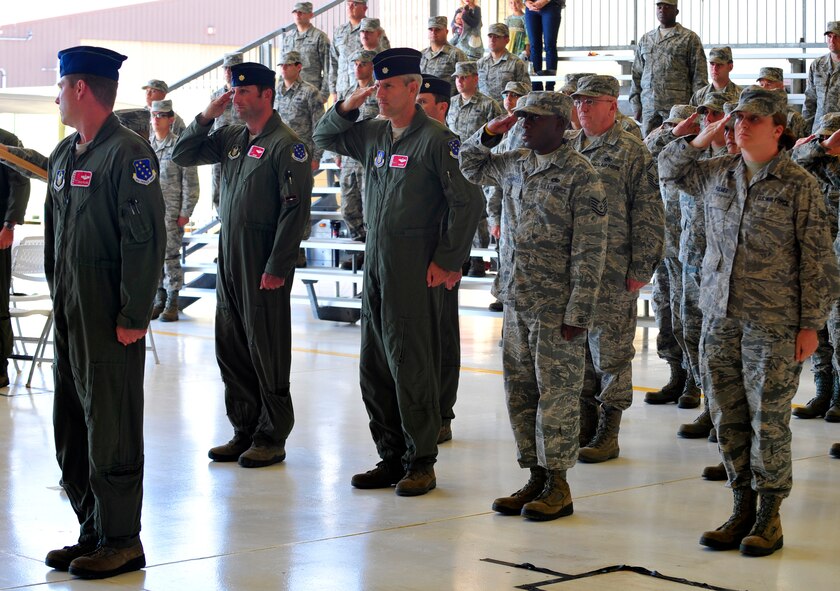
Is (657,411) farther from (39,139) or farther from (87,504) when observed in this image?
(39,139)

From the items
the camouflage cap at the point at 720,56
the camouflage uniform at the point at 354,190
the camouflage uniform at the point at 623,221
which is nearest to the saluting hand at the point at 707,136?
the camouflage uniform at the point at 623,221

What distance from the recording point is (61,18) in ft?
102

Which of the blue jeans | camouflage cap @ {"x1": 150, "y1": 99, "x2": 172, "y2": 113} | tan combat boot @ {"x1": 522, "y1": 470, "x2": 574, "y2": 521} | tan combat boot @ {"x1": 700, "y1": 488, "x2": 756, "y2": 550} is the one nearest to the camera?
tan combat boot @ {"x1": 700, "y1": 488, "x2": 756, "y2": 550}

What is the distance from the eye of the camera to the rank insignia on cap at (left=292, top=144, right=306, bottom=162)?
20.3 feet

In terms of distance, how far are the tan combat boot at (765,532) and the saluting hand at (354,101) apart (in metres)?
2.63

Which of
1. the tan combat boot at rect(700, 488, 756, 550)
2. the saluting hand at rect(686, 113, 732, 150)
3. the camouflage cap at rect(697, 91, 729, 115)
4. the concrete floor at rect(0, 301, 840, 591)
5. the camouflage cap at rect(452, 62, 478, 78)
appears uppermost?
the camouflage cap at rect(452, 62, 478, 78)

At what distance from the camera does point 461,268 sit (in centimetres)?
602

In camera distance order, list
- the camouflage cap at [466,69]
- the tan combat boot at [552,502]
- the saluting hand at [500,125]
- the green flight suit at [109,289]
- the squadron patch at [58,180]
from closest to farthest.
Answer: the green flight suit at [109,289]
the squadron patch at [58,180]
the tan combat boot at [552,502]
the saluting hand at [500,125]
the camouflage cap at [466,69]

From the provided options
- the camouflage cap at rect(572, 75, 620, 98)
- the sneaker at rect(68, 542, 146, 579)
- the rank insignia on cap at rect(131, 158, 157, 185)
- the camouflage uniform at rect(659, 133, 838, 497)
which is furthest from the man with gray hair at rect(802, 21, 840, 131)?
the sneaker at rect(68, 542, 146, 579)

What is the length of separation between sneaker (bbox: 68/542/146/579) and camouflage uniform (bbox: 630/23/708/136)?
8.64 metres

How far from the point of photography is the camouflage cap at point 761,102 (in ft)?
15.2

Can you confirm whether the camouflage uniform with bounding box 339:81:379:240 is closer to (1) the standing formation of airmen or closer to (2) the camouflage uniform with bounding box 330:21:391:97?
(2) the camouflage uniform with bounding box 330:21:391:97

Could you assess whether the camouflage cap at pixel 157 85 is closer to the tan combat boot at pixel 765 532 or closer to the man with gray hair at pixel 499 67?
the man with gray hair at pixel 499 67

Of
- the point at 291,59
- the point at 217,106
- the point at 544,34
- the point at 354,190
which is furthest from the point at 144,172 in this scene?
the point at 544,34
